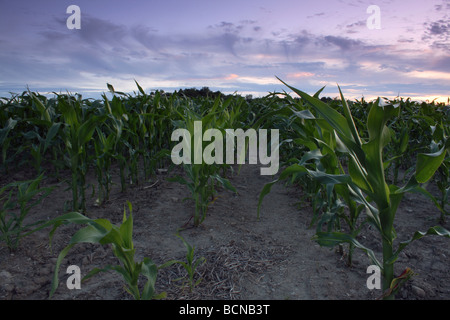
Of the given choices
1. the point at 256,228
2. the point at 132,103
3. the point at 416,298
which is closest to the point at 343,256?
the point at 416,298

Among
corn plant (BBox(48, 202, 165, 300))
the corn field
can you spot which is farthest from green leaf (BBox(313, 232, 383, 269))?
corn plant (BBox(48, 202, 165, 300))

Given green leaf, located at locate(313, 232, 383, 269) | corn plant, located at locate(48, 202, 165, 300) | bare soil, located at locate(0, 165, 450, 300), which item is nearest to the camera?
corn plant, located at locate(48, 202, 165, 300)

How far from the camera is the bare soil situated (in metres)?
1.64

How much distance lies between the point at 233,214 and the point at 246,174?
136cm

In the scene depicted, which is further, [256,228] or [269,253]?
[256,228]

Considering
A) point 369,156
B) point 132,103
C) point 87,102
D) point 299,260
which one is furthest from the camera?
point 87,102

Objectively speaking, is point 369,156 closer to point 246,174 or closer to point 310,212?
point 310,212

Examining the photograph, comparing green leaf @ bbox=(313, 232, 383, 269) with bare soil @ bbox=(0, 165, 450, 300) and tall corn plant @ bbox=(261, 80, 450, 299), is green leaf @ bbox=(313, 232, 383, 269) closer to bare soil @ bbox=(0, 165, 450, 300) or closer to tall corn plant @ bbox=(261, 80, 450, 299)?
tall corn plant @ bbox=(261, 80, 450, 299)

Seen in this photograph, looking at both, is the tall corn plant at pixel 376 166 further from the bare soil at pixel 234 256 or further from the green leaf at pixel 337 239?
the bare soil at pixel 234 256

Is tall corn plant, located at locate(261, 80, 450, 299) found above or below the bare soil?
above

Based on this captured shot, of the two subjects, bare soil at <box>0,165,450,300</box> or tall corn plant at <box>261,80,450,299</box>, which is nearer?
tall corn plant at <box>261,80,450,299</box>

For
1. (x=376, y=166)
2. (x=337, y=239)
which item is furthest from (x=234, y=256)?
(x=376, y=166)

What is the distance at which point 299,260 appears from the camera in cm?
193

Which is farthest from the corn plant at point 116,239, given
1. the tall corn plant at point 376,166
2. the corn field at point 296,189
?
the tall corn plant at point 376,166
